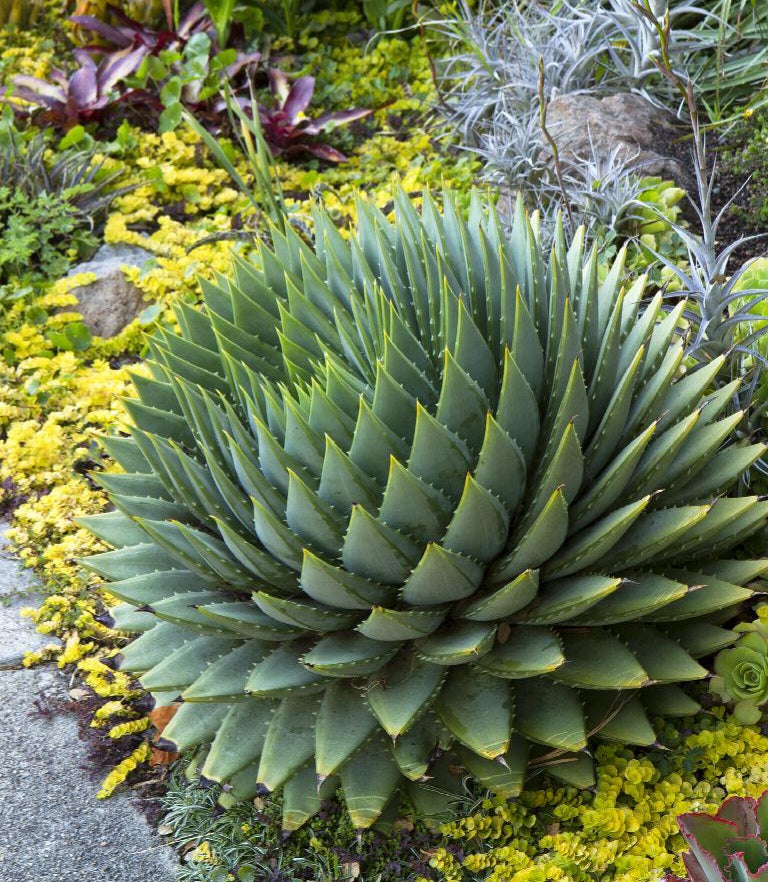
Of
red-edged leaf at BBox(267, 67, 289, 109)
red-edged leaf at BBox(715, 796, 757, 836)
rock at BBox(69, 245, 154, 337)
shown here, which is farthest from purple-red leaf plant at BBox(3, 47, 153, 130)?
red-edged leaf at BBox(715, 796, 757, 836)

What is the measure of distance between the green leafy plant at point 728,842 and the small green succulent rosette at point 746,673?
16.4 inches

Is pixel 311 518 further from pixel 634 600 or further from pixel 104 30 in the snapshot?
pixel 104 30

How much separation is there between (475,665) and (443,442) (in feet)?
1.49

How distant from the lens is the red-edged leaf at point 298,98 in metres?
5.06

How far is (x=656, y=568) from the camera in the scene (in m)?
2.03

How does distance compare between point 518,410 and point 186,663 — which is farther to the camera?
point 186,663

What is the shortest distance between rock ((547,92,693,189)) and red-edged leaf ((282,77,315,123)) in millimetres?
1534

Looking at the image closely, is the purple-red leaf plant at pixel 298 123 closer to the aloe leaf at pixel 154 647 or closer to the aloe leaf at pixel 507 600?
the aloe leaf at pixel 154 647

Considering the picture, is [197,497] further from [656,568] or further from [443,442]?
[656,568]

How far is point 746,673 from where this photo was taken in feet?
6.60

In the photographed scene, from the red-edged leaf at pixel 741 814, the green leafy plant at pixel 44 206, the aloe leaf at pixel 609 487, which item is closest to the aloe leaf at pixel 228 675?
the aloe leaf at pixel 609 487

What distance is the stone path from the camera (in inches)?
86.4

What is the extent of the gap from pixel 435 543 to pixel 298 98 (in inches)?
156

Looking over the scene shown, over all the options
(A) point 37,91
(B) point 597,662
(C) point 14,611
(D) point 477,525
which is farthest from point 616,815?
(A) point 37,91
